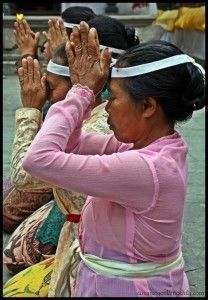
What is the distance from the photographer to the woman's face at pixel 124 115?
1.78 m

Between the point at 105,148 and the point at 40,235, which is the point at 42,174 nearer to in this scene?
the point at 105,148

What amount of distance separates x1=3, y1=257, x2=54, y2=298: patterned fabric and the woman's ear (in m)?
1.00

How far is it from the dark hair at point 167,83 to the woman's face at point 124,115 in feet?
0.08

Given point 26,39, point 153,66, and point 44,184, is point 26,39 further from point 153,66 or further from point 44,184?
point 153,66

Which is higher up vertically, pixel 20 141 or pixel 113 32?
pixel 113 32

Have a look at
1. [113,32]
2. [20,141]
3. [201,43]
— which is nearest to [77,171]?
[20,141]

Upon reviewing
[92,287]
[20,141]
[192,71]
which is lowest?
[92,287]

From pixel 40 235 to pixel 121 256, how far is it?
136 cm

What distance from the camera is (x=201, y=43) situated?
38.8 ft

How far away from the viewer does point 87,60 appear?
73.3 inches

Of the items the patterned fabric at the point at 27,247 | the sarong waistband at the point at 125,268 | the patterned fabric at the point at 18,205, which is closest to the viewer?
the sarong waistband at the point at 125,268

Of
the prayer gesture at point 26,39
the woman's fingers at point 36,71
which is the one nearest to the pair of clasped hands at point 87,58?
the woman's fingers at point 36,71

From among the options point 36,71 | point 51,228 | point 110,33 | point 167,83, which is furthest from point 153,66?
point 51,228

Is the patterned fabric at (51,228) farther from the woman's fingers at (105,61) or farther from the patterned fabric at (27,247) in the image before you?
the woman's fingers at (105,61)
